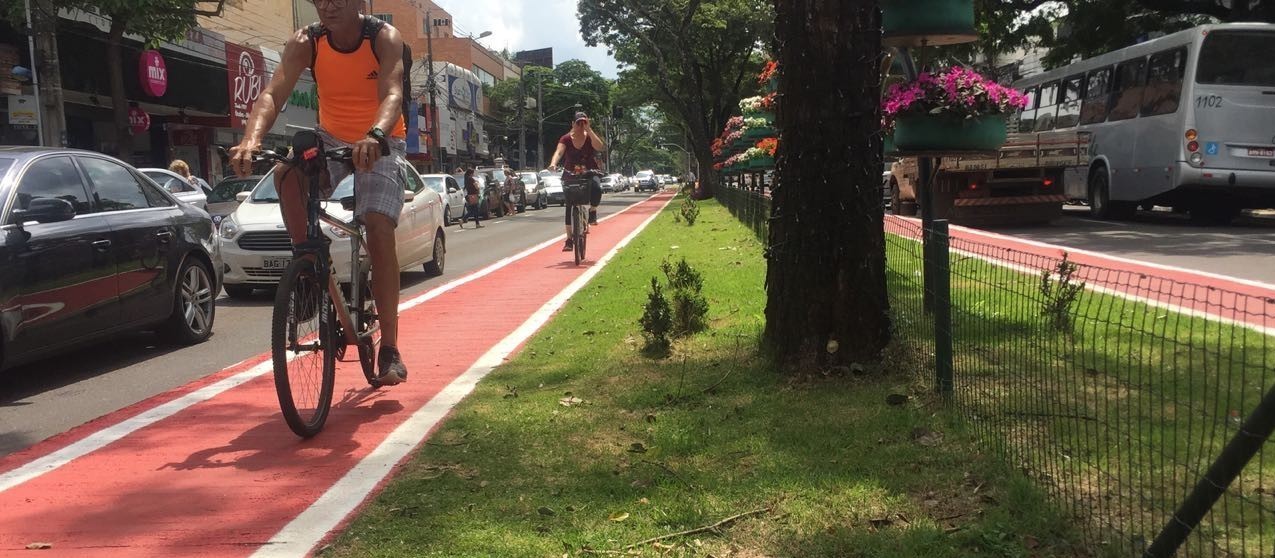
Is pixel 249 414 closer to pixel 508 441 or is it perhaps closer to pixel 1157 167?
pixel 508 441

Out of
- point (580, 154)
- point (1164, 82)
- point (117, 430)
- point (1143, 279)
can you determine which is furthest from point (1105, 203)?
point (117, 430)

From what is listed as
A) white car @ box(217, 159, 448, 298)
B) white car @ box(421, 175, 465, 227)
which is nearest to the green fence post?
white car @ box(217, 159, 448, 298)

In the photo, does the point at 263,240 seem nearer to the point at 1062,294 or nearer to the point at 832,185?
the point at 832,185

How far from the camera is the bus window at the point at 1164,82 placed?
16469 mm

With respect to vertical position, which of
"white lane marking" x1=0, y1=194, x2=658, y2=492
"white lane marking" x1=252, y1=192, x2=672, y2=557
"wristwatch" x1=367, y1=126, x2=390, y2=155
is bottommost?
"white lane marking" x1=0, y1=194, x2=658, y2=492

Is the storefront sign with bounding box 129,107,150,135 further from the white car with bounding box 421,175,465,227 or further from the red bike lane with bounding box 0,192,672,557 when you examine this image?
the red bike lane with bounding box 0,192,672,557

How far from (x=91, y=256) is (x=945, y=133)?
17.1 feet

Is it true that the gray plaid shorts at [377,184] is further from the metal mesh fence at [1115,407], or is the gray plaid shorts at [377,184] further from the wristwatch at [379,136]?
the metal mesh fence at [1115,407]

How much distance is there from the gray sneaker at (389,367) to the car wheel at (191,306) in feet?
10.1

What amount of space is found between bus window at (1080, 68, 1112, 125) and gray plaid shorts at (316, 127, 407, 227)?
58.1 ft

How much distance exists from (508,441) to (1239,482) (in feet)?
8.80

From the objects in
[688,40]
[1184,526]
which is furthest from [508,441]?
[688,40]

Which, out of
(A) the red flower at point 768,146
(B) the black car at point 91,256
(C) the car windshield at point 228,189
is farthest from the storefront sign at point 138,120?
(B) the black car at point 91,256

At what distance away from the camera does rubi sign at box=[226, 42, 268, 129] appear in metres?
28.8
